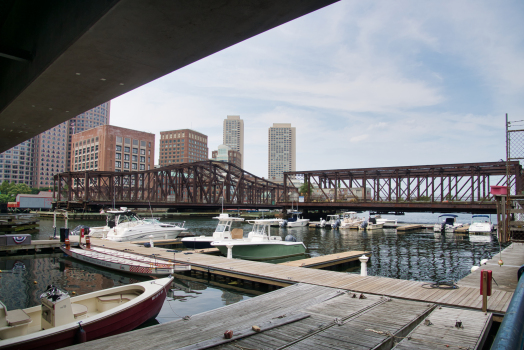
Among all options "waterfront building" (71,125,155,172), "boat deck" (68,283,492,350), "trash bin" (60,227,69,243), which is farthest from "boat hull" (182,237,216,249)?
"waterfront building" (71,125,155,172)

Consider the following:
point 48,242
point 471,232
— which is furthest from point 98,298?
point 471,232

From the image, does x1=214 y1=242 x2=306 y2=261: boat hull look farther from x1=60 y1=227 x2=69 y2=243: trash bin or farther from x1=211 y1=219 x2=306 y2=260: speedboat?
x1=60 y1=227 x2=69 y2=243: trash bin

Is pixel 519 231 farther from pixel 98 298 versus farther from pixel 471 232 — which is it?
pixel 471 232

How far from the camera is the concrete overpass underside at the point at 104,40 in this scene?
3.66 meters

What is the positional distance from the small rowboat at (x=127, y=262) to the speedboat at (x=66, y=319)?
19.4 ft

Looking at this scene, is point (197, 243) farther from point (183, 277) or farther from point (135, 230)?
point (183, 277)

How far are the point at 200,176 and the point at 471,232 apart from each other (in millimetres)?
68682

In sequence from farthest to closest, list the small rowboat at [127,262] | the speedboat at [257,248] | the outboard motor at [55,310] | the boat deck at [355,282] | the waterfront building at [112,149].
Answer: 1. the waterfront building at [112,149]
2. the speedboat at [257,248]
3. the small rowboat at [127,262]
4. the boat deck at [355,282]
5. the outboard motor at [55,310]

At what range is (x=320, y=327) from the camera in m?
8.45

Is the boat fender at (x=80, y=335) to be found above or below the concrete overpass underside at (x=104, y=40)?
below

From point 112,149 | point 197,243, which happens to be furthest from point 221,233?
point 112,149

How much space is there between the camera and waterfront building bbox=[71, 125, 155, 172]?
477ft

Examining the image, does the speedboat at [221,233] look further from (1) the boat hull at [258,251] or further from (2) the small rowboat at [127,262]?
(2) the small rowboat at [127,262]

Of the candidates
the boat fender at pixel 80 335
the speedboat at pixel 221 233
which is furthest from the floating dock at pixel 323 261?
the boat fender at pixel 80 335
